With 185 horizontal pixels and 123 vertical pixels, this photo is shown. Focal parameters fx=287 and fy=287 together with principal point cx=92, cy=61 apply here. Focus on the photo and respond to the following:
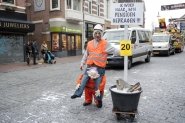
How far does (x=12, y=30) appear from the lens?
68.4ft

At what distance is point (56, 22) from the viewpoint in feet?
92.0

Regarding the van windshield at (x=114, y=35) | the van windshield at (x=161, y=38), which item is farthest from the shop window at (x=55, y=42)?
the van windshield at (x=114, y=35)

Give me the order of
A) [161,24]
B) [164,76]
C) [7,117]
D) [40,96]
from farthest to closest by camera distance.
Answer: [161,24], [164,76], [40,96], [7,117]

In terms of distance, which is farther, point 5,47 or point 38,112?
point 5,47

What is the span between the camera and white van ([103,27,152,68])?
47.2ft

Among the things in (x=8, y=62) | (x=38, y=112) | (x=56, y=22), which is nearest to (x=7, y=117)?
(x=38, y=112)

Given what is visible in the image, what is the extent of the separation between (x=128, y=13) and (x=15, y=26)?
51.1ft

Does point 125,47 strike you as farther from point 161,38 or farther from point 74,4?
point 74,4

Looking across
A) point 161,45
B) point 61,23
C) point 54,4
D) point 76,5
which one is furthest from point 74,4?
point 161,45

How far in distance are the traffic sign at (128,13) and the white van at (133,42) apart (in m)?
7.51

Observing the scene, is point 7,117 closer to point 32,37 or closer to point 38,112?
point 38,112

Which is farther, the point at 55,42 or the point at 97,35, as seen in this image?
the point at 55,42

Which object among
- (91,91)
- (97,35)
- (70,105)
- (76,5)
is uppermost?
(76,5)

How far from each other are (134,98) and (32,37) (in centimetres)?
2636
